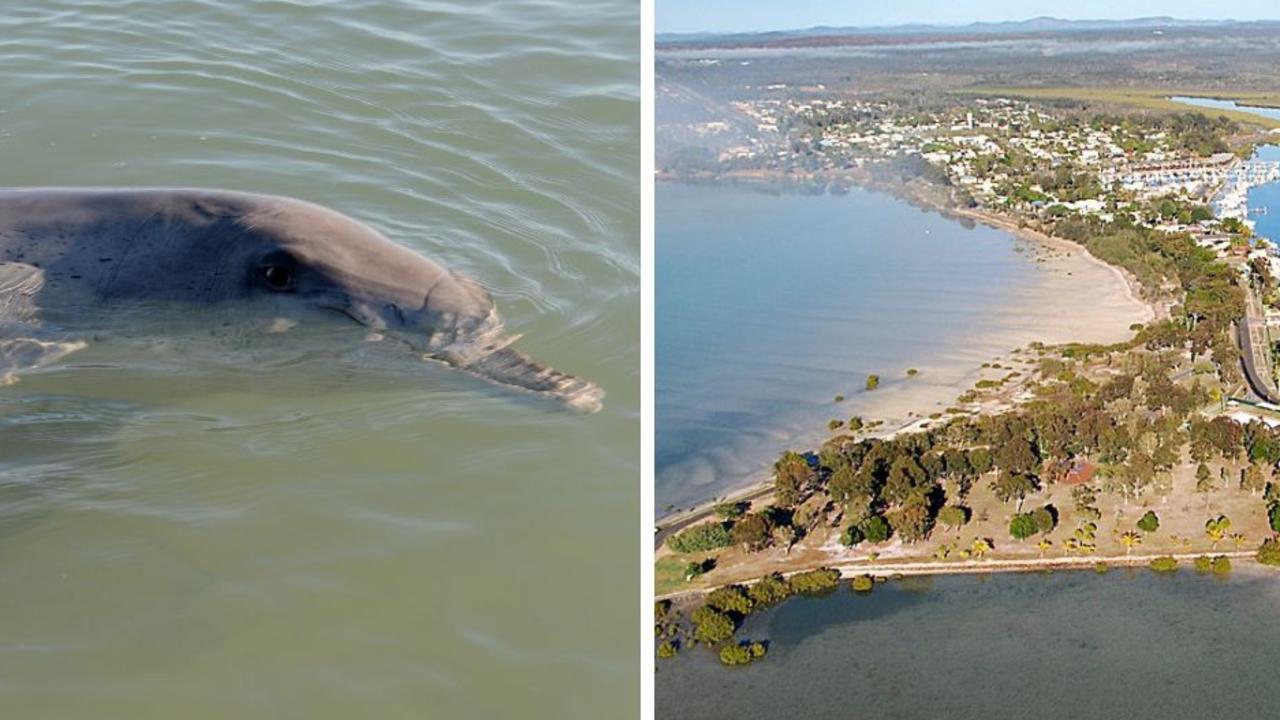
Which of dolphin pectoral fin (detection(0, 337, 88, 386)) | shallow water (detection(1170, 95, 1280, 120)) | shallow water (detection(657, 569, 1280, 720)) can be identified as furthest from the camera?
shallow water (detection(657, 569, 1280, 720))

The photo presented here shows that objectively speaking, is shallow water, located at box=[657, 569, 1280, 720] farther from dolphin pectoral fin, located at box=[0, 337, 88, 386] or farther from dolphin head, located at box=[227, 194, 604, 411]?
dolphin pectoral fin, located at box=[0, 337, 88, 386]

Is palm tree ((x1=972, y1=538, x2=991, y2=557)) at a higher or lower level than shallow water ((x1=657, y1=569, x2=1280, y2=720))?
higher

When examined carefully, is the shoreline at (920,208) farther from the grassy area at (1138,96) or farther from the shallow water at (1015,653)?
the shallow water at (1015,653)

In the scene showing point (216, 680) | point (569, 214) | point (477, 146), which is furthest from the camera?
point (477, 146)

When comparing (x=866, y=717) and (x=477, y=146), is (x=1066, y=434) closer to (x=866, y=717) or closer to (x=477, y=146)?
(x=866, y=717)

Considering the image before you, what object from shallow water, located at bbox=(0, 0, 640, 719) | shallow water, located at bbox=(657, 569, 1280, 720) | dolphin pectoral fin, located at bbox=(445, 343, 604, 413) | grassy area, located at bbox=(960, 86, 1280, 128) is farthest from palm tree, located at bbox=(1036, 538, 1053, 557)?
dolphin pectoral fin, located at bbox=(445, 343, 604, 413)

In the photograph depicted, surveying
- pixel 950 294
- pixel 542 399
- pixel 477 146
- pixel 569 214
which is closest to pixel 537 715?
pixel 542 399

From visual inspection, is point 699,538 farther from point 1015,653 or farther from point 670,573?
point 1015,653
